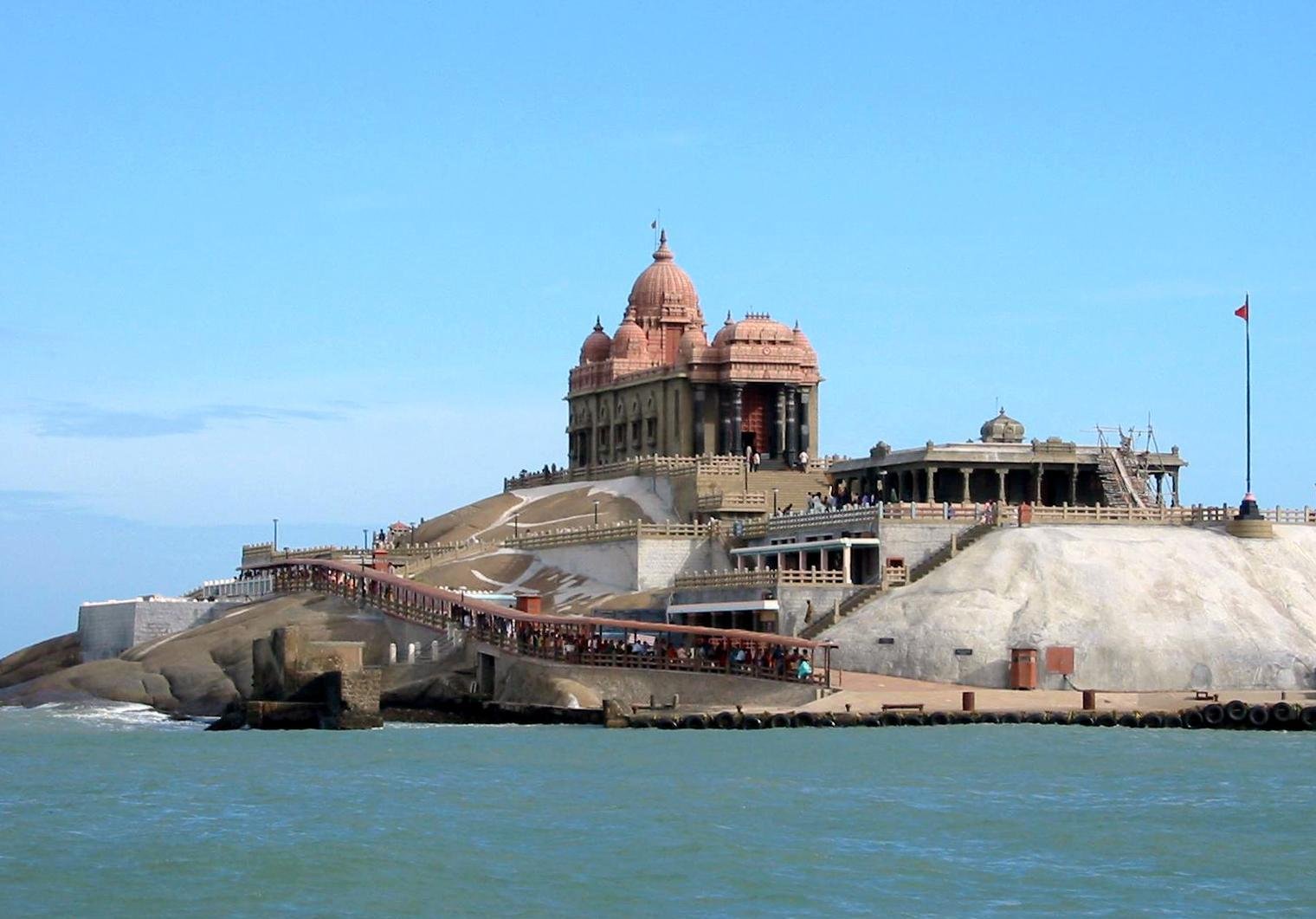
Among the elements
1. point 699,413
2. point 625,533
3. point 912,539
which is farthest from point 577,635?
point 699,413

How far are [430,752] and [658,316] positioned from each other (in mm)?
69348

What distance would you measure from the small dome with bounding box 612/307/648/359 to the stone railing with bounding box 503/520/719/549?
84.3 ft

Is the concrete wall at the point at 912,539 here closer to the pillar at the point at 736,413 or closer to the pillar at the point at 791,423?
the pillar at the point at 791,423

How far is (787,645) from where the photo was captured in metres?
81.0

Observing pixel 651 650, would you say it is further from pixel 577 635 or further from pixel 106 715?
pixel 106 715

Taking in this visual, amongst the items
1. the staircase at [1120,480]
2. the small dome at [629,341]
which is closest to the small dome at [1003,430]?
the staircase at [1120,480]

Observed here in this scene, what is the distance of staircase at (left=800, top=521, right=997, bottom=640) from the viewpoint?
288 feet

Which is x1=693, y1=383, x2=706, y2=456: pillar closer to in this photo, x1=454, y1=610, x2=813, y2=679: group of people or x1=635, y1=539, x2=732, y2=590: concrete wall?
x1=635, y1=539, x2=732, y2=590: concrete wall

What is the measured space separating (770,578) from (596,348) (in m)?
49.0

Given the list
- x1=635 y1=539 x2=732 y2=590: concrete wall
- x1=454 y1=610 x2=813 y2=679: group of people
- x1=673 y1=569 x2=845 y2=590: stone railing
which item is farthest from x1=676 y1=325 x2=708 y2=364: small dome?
x1=454 y1=610 x2=813 y2=679: group of people

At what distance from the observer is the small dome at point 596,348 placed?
137625 mm

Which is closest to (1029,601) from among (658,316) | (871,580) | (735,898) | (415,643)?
(871,580)

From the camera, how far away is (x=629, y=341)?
135 metres

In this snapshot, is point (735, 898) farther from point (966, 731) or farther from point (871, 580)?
point (871, 580)
